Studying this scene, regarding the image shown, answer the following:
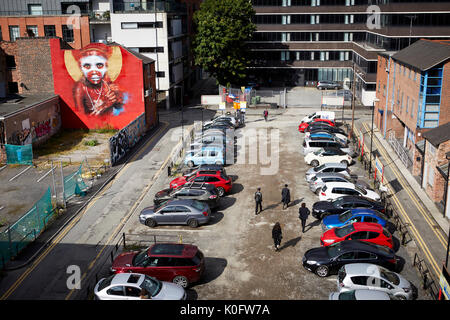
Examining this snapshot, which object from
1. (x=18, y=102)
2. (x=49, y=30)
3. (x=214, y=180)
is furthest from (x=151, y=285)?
(x=49, y=30)

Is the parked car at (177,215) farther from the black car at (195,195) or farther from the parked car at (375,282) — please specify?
the parked car at (375,282)

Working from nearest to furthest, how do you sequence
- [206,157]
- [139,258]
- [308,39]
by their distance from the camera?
[139,258], [206,157], [308,39]

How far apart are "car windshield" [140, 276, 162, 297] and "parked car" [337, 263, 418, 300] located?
727 centimetres

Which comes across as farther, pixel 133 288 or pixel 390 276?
pixel 390 276

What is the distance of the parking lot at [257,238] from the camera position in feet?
65.1

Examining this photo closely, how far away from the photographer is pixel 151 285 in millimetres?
17969

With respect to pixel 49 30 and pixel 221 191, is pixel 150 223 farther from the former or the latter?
pixel 49 30

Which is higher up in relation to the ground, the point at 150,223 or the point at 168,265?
the point at 168,265

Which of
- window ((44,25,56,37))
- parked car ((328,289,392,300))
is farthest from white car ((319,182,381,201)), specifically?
window ((44,25,56,37))

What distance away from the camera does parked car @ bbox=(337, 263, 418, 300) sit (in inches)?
718

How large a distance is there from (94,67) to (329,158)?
25.4m

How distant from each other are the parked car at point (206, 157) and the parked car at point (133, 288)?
18.4m

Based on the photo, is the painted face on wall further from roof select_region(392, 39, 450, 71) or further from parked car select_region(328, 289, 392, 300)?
parked car select_region(328, 289, 392, 300)
